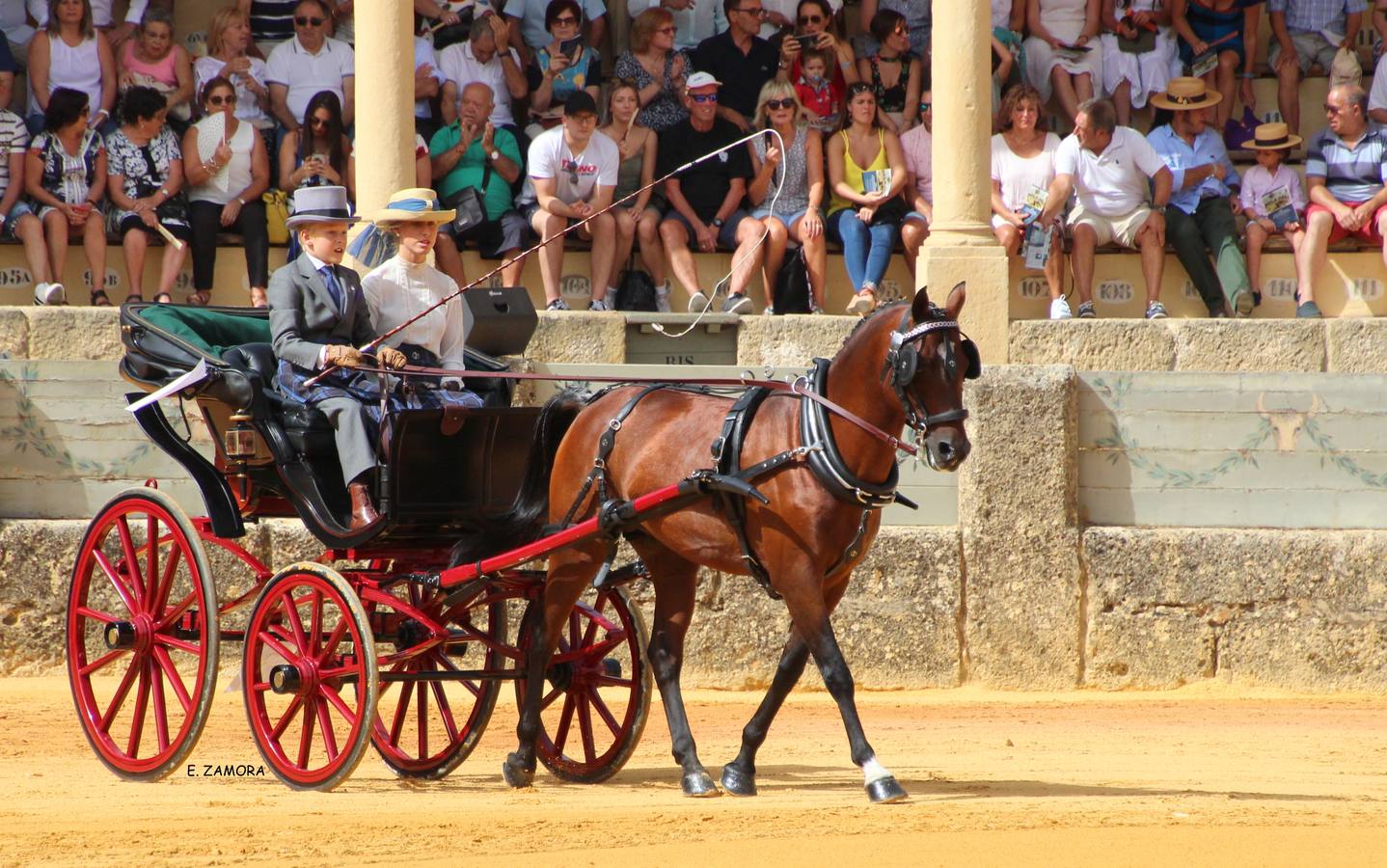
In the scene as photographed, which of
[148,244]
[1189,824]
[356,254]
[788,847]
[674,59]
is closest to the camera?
[788,847]

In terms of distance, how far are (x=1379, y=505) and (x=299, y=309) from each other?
20.6ft

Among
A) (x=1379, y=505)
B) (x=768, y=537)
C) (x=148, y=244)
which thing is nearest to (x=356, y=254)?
(x=768, y=537)

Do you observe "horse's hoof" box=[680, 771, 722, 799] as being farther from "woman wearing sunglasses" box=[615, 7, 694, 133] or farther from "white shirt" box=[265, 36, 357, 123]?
"white shirt" box=[265, 36, 357, 123]

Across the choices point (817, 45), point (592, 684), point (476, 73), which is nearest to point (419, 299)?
point (592, 684)

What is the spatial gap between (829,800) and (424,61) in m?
8.04

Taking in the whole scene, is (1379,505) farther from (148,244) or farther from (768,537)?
(148,244)

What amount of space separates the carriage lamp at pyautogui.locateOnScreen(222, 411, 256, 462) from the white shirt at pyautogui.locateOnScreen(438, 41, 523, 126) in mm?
6172

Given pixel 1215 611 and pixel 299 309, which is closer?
pixel 299 309

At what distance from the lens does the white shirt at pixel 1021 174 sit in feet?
41.9

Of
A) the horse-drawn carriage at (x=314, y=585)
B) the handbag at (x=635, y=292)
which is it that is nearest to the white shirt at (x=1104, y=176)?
the handbag at (x=635, y=292)

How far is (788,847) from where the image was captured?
574 cm

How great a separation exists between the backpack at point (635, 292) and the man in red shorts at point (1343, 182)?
443 cm

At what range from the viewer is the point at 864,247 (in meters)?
12.7

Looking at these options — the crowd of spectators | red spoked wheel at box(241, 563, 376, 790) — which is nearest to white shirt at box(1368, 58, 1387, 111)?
the crowd of spectators
